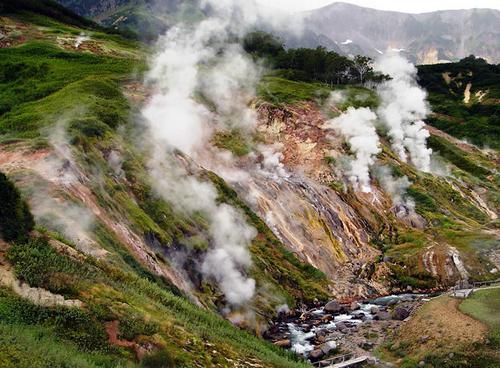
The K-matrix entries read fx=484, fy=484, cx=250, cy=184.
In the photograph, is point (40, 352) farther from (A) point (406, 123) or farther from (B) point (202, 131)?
(A) point (406, 123)

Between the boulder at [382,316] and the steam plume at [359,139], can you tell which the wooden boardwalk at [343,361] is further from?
the steam plume at [359,139]

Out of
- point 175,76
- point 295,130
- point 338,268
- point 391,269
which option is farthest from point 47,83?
point 391,269

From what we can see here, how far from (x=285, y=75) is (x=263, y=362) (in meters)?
97.8

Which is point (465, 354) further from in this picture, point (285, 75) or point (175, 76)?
point (285, 75)

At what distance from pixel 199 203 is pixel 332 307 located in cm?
1655

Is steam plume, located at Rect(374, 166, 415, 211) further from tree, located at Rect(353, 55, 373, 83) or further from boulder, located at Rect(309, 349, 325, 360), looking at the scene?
tree, located at Rect(353, 55, 373, 83)

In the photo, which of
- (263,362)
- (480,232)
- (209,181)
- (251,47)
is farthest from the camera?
(251,47)

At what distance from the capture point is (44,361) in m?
14.0

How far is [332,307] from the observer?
149ft

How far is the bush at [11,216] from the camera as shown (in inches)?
777

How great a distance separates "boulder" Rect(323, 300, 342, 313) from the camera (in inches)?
1783

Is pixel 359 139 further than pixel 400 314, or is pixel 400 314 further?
pixel 359 139

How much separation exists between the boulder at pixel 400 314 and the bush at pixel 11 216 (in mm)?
32370

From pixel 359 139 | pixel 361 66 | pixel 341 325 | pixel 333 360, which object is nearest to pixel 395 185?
pixel 359 139
